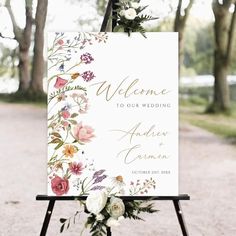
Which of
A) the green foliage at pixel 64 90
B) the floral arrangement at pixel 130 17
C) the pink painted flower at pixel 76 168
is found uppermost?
the floral arrangement at pixel 130 17

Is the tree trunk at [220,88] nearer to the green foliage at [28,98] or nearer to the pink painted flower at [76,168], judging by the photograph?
the green foliage at [28,98]

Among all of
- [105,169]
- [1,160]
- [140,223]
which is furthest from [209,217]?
[1,160]

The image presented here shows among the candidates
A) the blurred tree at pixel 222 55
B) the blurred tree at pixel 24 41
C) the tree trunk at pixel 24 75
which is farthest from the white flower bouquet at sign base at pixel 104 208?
the blurred tree at pixel 222 55

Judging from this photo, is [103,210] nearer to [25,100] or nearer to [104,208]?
[104,208]

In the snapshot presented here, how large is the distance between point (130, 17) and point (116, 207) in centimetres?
56

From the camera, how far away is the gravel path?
251cm

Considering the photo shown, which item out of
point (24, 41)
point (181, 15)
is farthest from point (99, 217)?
point (181, 15)

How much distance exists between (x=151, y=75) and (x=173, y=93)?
84 millimetres

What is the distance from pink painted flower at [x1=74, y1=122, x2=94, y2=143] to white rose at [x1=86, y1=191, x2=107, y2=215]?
0.53 ft

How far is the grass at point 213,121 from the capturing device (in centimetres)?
618

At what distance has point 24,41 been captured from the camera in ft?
15.3

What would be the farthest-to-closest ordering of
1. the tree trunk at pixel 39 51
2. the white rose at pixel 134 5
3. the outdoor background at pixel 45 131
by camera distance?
the tree trunk at pixel 39 51 < the outdoor background at pixel 45 131 < the white rose at pixel 134 5

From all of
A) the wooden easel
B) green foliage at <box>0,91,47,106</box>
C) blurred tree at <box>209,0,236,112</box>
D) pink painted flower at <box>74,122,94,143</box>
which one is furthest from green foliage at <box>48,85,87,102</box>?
blurred tree at <box>209,0,236,112</box>

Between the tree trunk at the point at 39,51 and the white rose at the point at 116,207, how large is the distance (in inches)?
94.8
